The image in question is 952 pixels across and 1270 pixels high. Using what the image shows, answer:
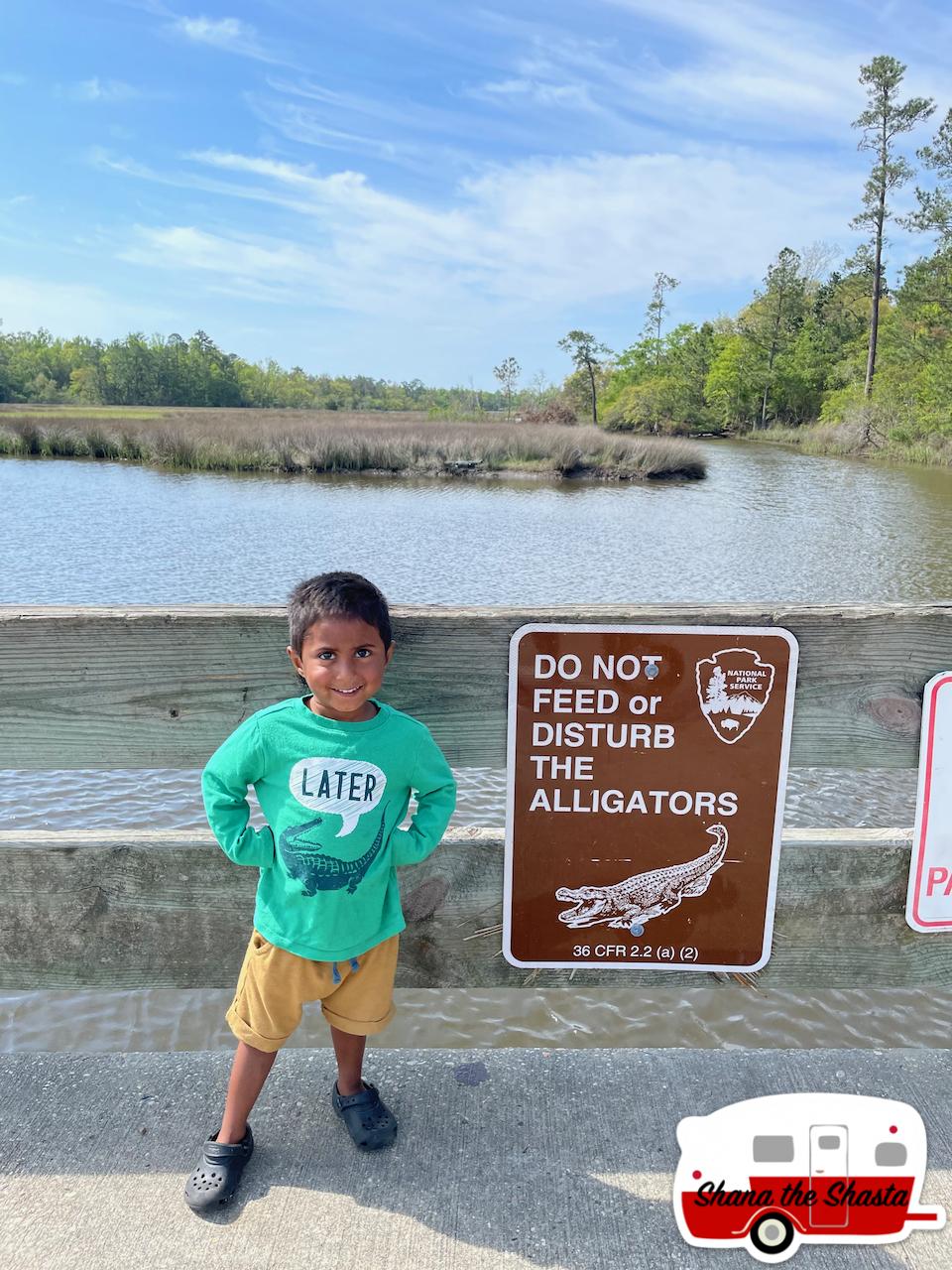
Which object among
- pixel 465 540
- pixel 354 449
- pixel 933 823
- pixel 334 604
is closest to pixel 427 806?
pixel 334 604

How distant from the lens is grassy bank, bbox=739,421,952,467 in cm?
4091

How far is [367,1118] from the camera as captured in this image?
1.98 meters

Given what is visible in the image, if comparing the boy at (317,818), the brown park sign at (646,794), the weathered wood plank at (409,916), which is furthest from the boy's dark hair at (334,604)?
the weathered wood plank at (409,916)

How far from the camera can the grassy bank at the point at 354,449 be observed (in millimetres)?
33094

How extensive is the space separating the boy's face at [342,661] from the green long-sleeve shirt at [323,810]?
0.22 feet

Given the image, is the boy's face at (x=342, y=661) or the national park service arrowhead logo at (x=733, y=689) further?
the national park service arrowhead logo at (x=733, y=689)

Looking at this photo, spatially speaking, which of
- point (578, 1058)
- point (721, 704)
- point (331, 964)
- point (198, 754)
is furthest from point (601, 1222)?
point (198, 754)

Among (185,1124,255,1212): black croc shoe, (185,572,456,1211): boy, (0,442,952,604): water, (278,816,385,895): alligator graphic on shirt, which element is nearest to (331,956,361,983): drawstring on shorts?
(185,572,456,1211): boy

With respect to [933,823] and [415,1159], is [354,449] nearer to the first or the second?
[933,823]

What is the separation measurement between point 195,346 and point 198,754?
391ft

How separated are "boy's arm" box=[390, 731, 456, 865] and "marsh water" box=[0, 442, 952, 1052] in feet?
2.73

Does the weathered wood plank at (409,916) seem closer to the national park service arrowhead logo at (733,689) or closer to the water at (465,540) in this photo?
the national park service arrowhead logo at (733,689)

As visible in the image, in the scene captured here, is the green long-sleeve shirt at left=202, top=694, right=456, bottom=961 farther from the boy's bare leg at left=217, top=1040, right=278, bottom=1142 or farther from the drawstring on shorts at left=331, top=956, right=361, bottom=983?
the boy's bare leg at left=217, top=1040, right=278, bottom=1142

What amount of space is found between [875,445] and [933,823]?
5057 cm
